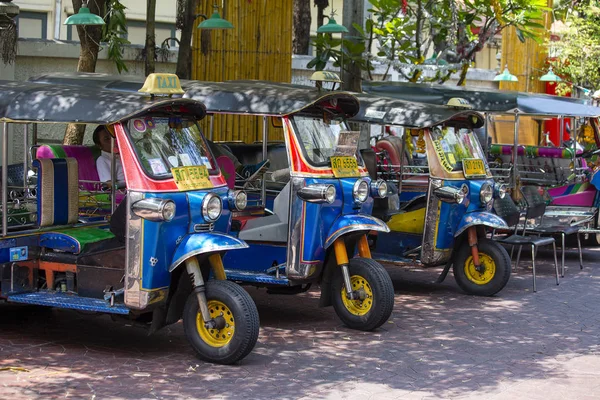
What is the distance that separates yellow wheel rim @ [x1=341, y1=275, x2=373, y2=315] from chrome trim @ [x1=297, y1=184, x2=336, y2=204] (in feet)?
2.24

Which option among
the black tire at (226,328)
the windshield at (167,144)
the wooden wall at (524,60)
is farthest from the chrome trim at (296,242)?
the wooden wall at (524,60)

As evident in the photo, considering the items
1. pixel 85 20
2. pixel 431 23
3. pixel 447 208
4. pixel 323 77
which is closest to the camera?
pixel 323 77

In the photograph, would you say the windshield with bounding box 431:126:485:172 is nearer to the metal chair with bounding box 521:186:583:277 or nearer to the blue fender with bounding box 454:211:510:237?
the blue fender with bounding box 454:211:510:237

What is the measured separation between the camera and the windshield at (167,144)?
685 cm

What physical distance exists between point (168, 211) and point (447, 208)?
3711 millimetres

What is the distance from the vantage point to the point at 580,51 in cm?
2373

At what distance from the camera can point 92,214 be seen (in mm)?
8430

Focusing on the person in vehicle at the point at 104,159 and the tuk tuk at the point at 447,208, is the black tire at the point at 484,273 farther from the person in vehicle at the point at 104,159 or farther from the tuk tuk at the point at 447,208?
the person in vehicle at the point at 104,159

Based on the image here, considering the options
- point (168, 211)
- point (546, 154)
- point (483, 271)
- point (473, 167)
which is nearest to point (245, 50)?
point (546, 154)

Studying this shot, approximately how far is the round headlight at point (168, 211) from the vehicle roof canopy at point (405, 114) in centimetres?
333

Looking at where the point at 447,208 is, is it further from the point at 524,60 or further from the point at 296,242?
the point at 524,60

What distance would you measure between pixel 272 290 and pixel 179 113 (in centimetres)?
210

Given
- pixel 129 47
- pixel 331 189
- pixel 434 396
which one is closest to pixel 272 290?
pixel 331 189

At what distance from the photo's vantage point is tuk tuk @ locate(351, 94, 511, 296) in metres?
9.52
